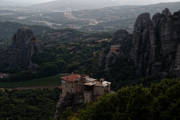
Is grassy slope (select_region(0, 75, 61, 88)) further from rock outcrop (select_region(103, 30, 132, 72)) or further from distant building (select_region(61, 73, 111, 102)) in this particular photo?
distant building (select_region(61, 73, 111, 102))

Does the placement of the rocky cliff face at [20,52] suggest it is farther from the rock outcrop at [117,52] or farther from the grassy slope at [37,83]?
the rock outcrop at [117,52]

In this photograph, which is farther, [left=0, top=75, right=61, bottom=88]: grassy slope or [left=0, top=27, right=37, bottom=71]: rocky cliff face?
[left=0, top=27, right=37, bottom=71]: rocky cliff face

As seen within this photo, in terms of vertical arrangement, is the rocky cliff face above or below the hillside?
below

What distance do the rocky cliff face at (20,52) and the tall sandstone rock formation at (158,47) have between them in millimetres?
40571

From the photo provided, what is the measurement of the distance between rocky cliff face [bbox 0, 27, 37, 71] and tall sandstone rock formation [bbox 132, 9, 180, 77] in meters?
40.6

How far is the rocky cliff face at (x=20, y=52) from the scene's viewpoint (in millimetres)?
112688

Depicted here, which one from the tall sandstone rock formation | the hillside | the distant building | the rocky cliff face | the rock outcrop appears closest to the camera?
the hillside

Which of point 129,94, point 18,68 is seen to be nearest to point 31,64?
point 18,68

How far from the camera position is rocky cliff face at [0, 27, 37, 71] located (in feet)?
370

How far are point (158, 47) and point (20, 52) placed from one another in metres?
54.9

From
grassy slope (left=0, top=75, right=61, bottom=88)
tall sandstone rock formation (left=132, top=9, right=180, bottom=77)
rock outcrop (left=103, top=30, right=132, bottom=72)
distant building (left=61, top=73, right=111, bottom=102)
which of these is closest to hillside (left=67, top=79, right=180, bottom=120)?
distant building (left=61, top=73, right=111, bottom=102)

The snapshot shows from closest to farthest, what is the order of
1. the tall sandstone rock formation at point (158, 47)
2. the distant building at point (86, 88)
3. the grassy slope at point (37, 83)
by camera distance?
1. the distant building at point (86, 88)
2. the tall sandstone rock formation at point (158, 47)
3. the grassy slope at point (37, 83)

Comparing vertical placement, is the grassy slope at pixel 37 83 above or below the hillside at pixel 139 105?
below

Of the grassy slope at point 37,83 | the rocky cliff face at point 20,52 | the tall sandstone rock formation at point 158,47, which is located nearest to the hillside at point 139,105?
the tall sandstone rock formation at point 158,47
